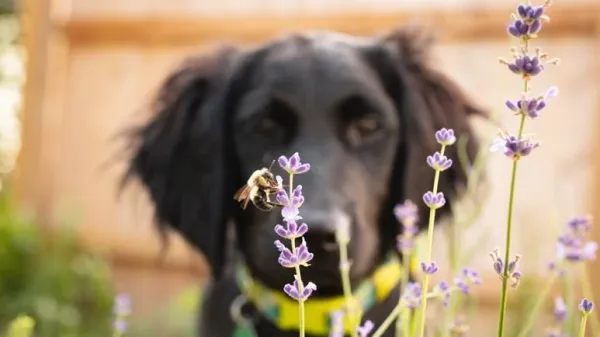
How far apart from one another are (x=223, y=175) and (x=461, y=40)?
172 centimetres

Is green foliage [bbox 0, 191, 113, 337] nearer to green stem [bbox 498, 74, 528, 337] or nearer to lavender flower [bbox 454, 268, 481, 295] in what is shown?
lavender flower [bbox 454, 268, 481, 295]

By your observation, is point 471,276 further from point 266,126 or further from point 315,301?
point 266,126

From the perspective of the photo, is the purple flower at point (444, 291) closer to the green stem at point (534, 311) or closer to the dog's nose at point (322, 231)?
the green stem at point (534, 311)

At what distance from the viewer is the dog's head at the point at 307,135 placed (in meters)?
1.53

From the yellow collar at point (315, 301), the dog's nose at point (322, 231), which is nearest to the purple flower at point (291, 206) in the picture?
the dog's nose at point (322, 231)

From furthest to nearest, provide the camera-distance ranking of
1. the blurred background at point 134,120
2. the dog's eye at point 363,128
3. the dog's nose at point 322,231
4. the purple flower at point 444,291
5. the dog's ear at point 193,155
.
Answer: the blurred background at point 134,120
the dog's ear at point 193,155
the dog's eye at point 363,128
the dog's nose at point 322,231
the purple flower at point 444,291

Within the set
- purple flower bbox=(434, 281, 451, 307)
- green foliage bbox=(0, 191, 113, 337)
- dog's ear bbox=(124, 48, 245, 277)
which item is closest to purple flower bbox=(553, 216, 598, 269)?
purple flower bbox=(434, 281, 451, 307)

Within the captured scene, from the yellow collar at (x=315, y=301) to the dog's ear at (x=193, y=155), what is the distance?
0.21 m

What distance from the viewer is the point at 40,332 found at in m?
2.84

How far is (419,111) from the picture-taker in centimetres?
182

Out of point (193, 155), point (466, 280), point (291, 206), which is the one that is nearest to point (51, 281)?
point (193, 155)

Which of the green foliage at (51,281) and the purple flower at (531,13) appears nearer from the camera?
the purple flower at (531,13)

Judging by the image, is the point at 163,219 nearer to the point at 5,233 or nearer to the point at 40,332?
the point at 40,332

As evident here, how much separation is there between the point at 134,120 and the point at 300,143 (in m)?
1.18
